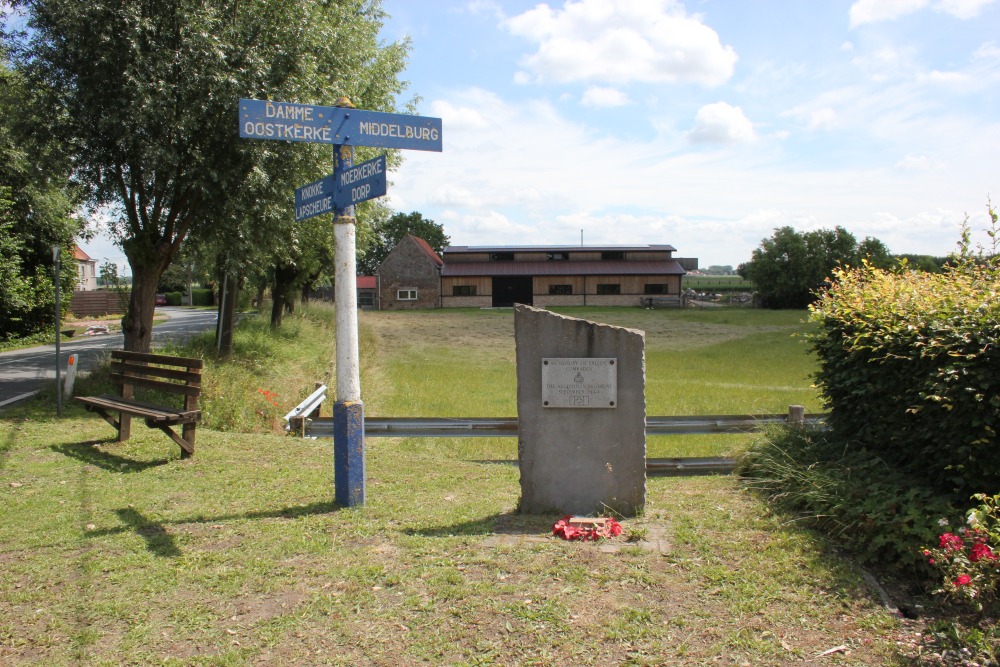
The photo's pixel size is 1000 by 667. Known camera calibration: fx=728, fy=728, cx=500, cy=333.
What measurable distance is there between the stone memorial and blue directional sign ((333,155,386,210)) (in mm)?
1393

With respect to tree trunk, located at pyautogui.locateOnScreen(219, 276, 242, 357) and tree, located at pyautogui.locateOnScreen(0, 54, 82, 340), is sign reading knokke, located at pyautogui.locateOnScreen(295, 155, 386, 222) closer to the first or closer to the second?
tree trunk, located at pyautogui.locateOnScreen(219, 276, 242, 357)

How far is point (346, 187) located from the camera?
220 inches

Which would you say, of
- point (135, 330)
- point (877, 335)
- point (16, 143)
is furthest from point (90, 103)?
point (877, 335)

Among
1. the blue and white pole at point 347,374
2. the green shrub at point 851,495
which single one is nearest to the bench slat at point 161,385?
the blue and white pole at point 347,374

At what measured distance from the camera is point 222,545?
496 centimetres

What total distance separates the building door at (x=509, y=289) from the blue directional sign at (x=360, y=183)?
2142 inches

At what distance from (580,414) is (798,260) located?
60457 millimetres

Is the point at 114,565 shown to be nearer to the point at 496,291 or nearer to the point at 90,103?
the point at 90,103

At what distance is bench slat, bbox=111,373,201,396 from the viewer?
7.67m

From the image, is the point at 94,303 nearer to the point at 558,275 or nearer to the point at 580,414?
the point at 558,275

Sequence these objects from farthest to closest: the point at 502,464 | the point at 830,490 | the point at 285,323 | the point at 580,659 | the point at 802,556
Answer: the point at 285,323 < the point at 502,464 < the point at 830,490 < the point at 802,556 < the point at 580,659

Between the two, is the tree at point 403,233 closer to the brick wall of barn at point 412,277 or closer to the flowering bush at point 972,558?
the brick wall of barn at point 412,277

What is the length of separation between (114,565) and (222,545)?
657 mm

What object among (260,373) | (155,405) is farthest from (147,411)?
(260,373)
